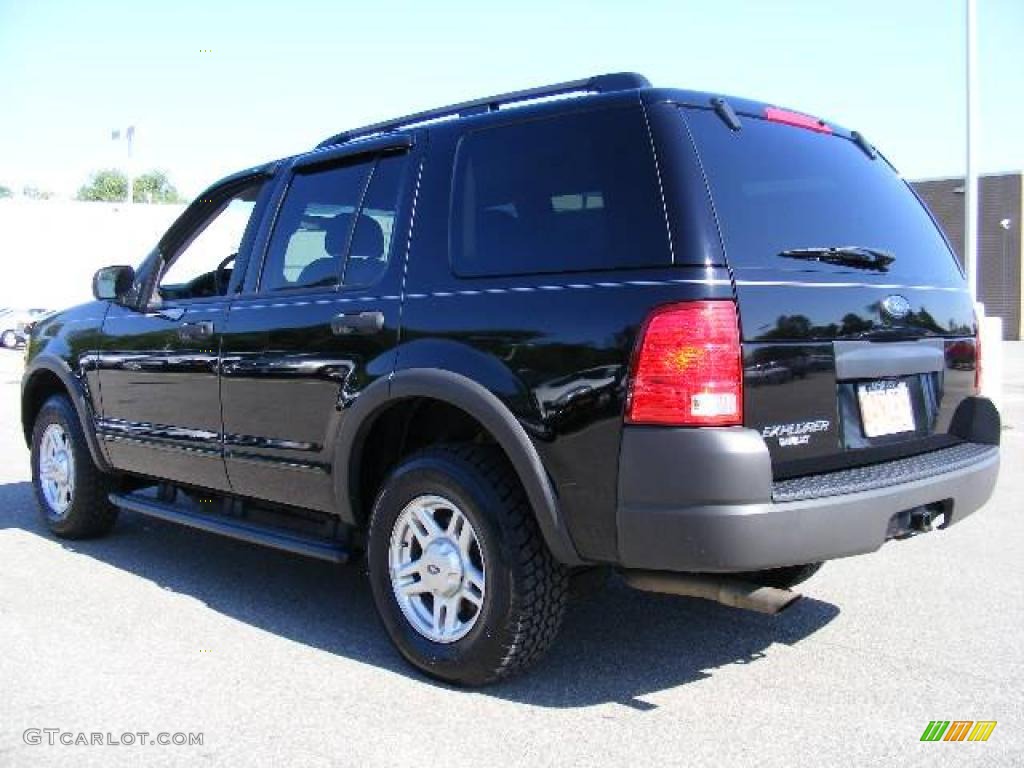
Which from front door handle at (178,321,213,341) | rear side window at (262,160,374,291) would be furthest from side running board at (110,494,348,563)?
rear side window at (262,160,374,291)

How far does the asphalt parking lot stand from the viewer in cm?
310

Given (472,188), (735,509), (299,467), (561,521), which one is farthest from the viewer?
(299,467)

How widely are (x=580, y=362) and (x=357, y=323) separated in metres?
1.09

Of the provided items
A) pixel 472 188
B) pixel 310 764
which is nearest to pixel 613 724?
pixel 310 764

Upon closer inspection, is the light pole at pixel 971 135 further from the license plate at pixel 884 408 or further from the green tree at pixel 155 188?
the green tree at pixel 155 188

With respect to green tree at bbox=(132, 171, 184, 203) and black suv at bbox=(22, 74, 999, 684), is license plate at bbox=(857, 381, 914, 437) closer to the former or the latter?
black suv at bbox=(22, 74, 999, 684)

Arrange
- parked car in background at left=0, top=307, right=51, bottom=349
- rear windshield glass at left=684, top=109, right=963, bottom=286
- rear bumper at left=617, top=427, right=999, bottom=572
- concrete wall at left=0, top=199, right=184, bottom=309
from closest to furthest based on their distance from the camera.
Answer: rear bumper at left=617, top=427, right=999, bottom=572, rear windshield glass at left=684, top=109, right=963, bottom=286, parked car in background at left=0, top=307, right=51, bottom=349, concrete wall at left=0, top=199, right=184, bottom=309

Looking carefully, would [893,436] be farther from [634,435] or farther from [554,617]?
[554,617]

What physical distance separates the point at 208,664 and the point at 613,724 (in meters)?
1.58

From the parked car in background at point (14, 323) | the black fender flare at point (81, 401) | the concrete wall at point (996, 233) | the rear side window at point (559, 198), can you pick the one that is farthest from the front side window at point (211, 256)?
the concrete wall at point (996, 233)

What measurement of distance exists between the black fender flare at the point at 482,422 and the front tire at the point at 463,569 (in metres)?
0.12

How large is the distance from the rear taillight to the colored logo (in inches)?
47.3

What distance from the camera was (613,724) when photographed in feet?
10.7

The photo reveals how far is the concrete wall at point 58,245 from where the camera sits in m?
43.3
